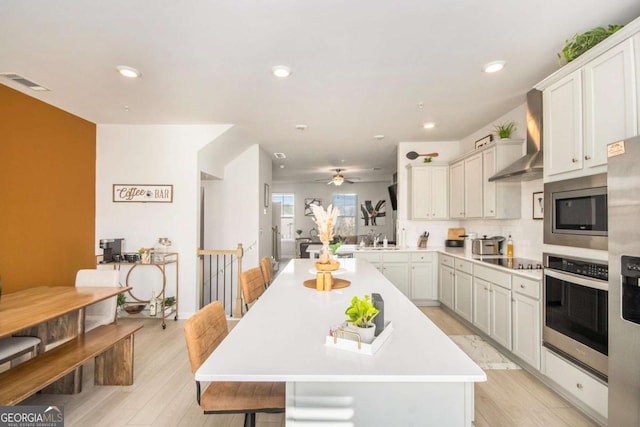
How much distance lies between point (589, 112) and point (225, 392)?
268 cm

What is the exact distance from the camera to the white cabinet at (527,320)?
247cm

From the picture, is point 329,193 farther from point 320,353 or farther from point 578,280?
point 320,353

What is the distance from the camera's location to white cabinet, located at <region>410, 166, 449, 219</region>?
5.00 m

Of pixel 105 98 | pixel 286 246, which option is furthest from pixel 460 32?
pixel 286 246

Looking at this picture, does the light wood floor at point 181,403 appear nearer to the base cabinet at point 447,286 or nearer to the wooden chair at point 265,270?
the wooden chair at point 265,270

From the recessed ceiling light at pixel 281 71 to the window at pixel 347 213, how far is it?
8022 millimetres

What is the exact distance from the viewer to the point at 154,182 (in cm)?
426

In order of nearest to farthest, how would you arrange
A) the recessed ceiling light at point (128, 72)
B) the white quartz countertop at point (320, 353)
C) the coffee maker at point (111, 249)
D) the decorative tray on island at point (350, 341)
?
1. the white quartz countertop at point (320, 353)
2. the decorative tray on island at point (350, 341)
3. the recessed ceiling light at point (128, 72)
4. the coffee maker at point (111, 249)

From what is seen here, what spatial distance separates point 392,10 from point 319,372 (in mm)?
2037

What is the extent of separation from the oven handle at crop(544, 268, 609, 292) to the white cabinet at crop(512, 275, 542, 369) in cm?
20

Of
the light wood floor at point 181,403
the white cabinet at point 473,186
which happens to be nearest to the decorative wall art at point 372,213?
the white cabinet at point 473,186

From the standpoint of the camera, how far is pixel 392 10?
1880 millimetres

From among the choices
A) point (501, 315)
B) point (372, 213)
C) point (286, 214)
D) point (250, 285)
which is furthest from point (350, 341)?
point (286, 214)

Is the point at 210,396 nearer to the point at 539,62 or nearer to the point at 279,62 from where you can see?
the point at 279,62
